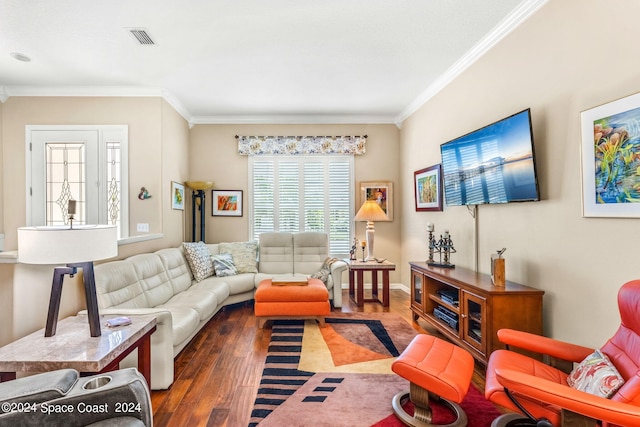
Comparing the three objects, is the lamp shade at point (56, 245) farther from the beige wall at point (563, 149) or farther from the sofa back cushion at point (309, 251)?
the sofa back cushion at point (309, 251)

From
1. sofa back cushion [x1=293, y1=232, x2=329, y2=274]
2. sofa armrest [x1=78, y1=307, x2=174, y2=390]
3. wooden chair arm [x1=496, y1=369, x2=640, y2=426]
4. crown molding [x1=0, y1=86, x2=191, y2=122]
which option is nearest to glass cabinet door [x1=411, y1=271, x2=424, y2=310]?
sofa back cushion [x1=293, y1=232, x2=329, y2=274]

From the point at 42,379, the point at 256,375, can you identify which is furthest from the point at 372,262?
the point at 42,379

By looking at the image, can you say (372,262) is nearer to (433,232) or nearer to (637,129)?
(433,232)

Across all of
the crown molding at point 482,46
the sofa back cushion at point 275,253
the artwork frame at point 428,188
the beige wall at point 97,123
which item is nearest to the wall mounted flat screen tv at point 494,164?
the artwork frame at point 428,188

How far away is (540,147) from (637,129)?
0.70 metres

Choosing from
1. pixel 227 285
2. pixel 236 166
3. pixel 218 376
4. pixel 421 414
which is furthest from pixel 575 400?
pixel 236 166

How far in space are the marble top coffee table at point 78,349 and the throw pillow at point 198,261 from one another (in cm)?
201

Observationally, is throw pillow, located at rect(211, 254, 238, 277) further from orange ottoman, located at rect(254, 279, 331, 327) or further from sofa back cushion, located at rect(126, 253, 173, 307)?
orange ottoman, located at rect(254, 279, 331, 327)

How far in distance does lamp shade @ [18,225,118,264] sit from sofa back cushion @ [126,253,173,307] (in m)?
1.28

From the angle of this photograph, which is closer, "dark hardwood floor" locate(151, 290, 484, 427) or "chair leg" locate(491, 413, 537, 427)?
"chair leg" locate(491, 413, 537, 427)

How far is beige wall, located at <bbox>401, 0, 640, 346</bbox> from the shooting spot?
70.6 inches

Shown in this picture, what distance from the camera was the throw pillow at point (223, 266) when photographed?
434 centimetres

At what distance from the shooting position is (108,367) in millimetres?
1741

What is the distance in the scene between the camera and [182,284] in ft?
12.2
